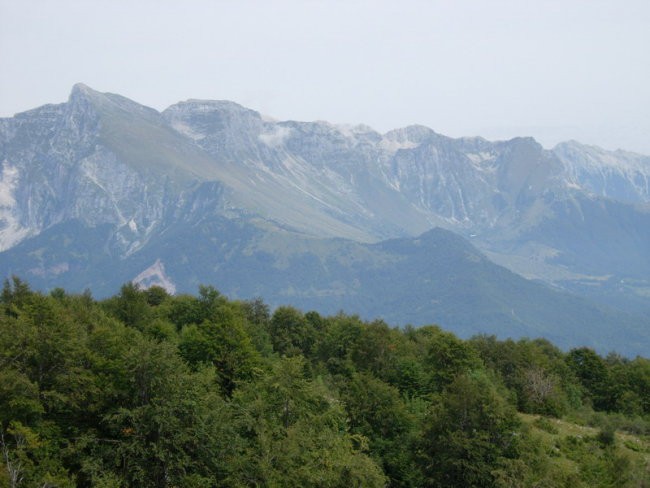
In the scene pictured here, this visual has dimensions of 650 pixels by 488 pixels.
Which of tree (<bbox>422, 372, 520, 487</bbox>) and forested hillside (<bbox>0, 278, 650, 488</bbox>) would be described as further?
tree (<bbox>422, 372, 520, 487</bbox>)

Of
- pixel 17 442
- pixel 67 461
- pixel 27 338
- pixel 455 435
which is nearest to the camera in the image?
pixel 17 442

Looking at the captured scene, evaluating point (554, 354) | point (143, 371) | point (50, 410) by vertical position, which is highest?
point (143, 371)

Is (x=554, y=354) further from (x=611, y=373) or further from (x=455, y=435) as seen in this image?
(x=455, y=435)

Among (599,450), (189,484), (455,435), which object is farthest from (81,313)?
(599,450)

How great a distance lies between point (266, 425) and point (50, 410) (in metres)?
13.4

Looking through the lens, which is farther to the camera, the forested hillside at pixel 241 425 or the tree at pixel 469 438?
the tree at pixel 469 438

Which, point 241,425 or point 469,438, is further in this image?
point 469,438

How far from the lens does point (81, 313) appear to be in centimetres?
6588

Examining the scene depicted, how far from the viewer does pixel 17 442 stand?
113 ft

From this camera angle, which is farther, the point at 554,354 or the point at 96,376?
the point at 554,354

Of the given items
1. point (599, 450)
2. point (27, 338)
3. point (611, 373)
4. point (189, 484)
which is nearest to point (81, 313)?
point (27, 338)

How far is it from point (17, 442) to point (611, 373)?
83.1m

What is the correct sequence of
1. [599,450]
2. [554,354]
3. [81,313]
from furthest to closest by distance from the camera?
[554,354]
[81,313]
[599,450]

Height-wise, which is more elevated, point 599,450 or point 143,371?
point 143,371
